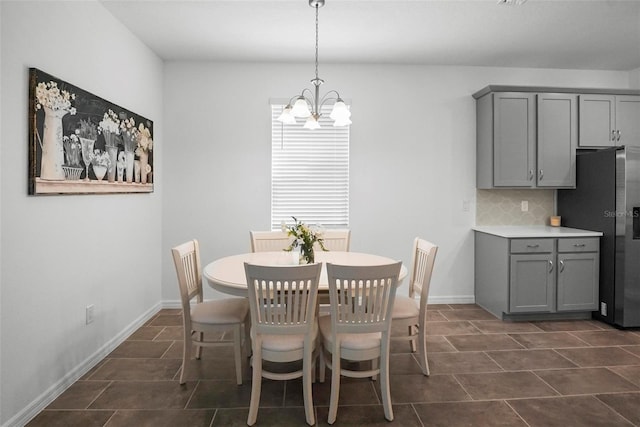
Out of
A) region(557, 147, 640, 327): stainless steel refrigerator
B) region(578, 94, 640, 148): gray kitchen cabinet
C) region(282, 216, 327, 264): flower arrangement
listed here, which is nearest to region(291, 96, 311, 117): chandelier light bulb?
region(282, 216, 327, 264): flower arrangement

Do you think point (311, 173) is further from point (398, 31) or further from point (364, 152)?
point (398, 31)

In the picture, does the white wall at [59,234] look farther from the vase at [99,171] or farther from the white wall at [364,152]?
the white wall at [364,152]

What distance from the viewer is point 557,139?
13.0 ft

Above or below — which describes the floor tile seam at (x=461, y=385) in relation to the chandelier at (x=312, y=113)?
below

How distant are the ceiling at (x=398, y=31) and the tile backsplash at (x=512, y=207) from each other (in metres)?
1.42

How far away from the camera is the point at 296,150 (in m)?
4.21

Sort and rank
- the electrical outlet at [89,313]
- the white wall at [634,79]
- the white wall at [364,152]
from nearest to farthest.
A: the electrical outlet at [89,313], the white wall at [364,152], the white wall at [634,79]

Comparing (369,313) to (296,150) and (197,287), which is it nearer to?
(197,287)

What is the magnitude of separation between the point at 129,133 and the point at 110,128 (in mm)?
330

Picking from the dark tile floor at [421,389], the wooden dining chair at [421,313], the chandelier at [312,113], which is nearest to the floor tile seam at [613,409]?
the dark tile floor at [421,389]

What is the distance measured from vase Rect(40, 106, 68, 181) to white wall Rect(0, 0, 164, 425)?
13 centimetres

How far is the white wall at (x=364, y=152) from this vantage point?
4.13m

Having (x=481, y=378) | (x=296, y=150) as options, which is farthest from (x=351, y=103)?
(x=481, y=378)

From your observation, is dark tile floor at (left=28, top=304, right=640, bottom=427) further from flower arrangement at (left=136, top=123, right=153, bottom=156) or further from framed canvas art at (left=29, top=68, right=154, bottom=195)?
flower arrangement at (left=136, top=123, right=153, bottom=156)
